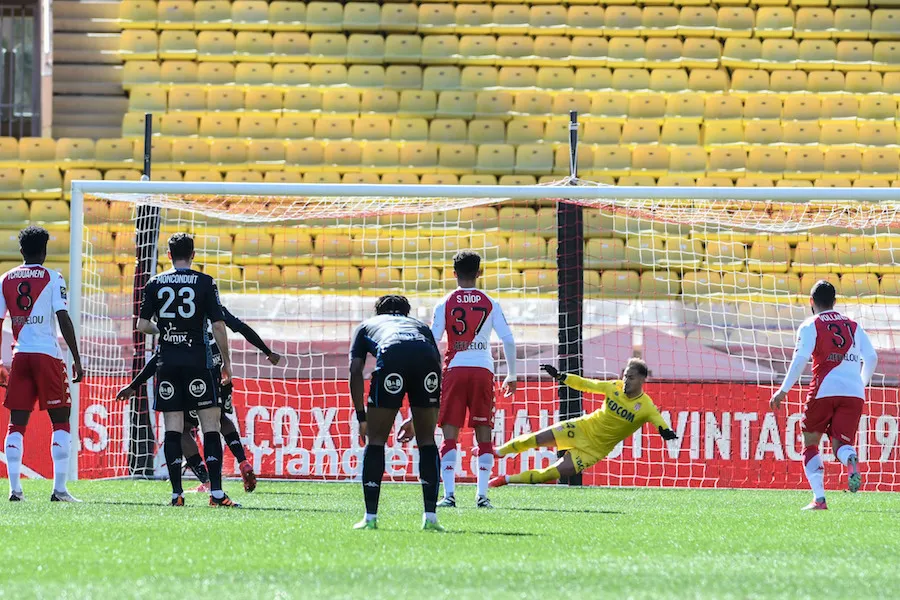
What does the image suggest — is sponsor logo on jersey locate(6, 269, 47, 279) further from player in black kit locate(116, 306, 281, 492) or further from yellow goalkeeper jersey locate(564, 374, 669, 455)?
yellow goalkeeper jersey locate(564, 374, 669, 455)

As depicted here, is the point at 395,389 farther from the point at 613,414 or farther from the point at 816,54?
the point at 816,54

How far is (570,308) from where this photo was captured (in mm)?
12914

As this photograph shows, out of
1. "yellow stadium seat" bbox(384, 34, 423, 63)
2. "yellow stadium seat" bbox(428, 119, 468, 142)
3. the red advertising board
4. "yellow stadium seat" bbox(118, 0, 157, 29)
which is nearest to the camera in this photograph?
the red advertising board

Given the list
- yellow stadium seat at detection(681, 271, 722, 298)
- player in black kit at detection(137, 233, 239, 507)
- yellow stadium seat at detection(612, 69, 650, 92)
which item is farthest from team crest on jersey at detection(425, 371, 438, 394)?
yellow stadium seat at detection(612, 69, 650, 92)

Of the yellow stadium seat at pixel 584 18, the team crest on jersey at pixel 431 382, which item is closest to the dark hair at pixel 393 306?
the team crest on jersey at pixel 431 382

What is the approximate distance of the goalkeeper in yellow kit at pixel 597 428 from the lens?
Answer: 10.8m

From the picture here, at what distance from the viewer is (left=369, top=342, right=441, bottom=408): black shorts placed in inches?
286

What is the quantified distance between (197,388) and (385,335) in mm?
→ 2000

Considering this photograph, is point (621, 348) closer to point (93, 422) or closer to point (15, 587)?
point (93, 422)

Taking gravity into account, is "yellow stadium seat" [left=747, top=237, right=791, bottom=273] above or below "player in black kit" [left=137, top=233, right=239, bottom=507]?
above

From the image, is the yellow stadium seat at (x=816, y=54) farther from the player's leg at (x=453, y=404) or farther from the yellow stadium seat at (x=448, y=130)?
the player's leg at (x=453, y=404)

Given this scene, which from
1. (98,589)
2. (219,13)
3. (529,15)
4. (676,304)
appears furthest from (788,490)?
(219,13)

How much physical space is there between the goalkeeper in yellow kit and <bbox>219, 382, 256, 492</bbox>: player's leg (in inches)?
79.5

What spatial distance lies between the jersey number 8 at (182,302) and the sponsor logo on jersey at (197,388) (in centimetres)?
42
